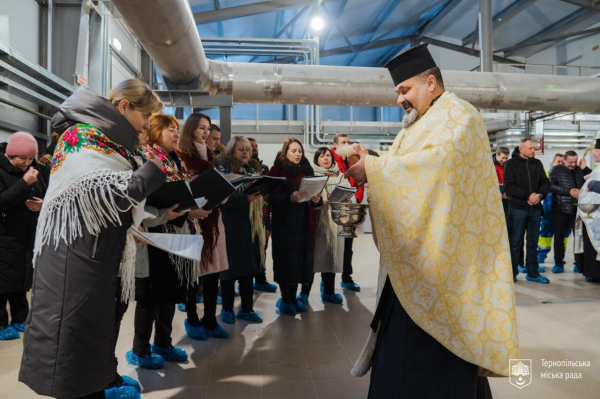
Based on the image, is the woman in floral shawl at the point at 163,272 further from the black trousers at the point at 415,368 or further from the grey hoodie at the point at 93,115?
the black trousers at the point at 415,368

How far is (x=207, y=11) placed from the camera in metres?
6.62

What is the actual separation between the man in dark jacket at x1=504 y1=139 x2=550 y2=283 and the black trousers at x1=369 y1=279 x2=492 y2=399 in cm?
360

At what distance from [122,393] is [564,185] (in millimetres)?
5237

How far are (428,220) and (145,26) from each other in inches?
102

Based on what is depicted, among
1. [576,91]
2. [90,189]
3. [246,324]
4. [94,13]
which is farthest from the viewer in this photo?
[576,91]

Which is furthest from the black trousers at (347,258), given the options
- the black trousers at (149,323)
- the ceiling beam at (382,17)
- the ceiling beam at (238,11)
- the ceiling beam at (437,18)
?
the ceiling beam at (437,18)

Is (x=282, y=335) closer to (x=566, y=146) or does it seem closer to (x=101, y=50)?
(x=101, y=50)

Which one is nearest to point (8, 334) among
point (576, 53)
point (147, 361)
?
point (147, 361)

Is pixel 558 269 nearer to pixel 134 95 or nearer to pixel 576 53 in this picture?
pixel 134 95

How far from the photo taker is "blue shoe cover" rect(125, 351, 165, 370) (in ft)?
7.64

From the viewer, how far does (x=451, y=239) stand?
4.64 ft

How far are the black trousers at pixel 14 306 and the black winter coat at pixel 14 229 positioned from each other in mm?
99

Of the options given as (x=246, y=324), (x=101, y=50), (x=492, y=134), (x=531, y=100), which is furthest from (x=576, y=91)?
(x=101, y=50)

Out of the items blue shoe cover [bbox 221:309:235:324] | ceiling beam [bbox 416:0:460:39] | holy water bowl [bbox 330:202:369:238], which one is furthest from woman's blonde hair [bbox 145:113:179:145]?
ceiling beam [bbox 416:0:460:39]
